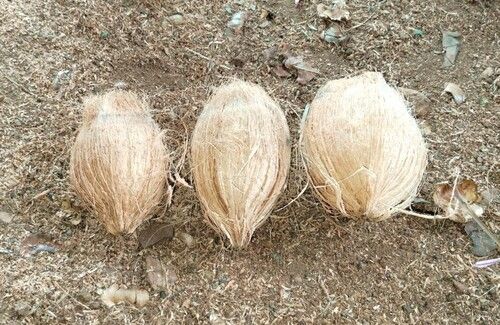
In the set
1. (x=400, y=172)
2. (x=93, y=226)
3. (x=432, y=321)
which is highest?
(x=400, y=172)

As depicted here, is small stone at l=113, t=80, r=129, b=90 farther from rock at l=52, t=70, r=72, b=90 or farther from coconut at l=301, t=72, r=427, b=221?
coconut at l=301, t=72, r=427, b=221

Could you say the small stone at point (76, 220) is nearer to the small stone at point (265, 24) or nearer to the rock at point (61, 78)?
the rock at point (61, 78)

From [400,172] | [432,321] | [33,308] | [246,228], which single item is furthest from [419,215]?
[33,308]

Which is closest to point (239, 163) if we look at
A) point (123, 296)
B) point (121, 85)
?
point (123, 296)

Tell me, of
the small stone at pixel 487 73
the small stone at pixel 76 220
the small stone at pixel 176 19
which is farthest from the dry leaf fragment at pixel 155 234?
the small stone at pixel 487 73

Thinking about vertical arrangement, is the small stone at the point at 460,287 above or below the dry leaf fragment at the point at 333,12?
below

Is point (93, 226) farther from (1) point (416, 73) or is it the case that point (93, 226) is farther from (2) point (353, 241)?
(1) point (416, 73)
